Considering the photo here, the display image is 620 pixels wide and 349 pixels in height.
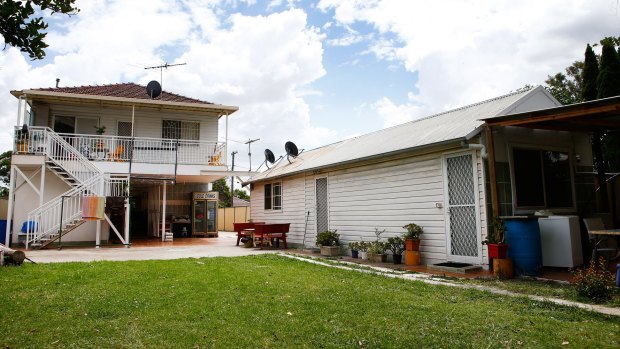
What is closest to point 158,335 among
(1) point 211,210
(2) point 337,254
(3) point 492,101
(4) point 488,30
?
(2) point 337,254

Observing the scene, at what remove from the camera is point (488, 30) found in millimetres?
11734

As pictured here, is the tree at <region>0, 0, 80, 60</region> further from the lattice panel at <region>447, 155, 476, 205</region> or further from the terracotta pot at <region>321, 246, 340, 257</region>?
the terracotta pot at <region>321, 246, 340, 257</region>

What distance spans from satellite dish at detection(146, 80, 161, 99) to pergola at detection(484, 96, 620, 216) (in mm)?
14858

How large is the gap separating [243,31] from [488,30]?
7.81 metres

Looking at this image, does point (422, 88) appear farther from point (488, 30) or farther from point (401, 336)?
point (401, 336)

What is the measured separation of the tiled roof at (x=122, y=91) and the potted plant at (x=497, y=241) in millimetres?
15107

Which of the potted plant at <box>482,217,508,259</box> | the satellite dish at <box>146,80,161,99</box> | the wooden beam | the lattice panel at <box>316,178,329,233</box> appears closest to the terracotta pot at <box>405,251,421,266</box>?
the potted plant at <box>482,217,508,259</box>

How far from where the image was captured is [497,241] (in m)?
7.59

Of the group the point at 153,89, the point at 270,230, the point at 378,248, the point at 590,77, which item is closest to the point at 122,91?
the point at 153,89

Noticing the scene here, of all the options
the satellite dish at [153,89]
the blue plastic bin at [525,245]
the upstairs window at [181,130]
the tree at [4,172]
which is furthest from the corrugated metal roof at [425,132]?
the tree at [4,172]

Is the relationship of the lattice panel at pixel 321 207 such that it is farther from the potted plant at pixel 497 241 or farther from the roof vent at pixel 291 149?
the potted plant at pixel 497 241

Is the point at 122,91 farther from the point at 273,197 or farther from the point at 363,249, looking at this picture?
the point at 363,249

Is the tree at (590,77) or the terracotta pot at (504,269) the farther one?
the tree at (590,77)

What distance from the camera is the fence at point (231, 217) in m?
28.7
